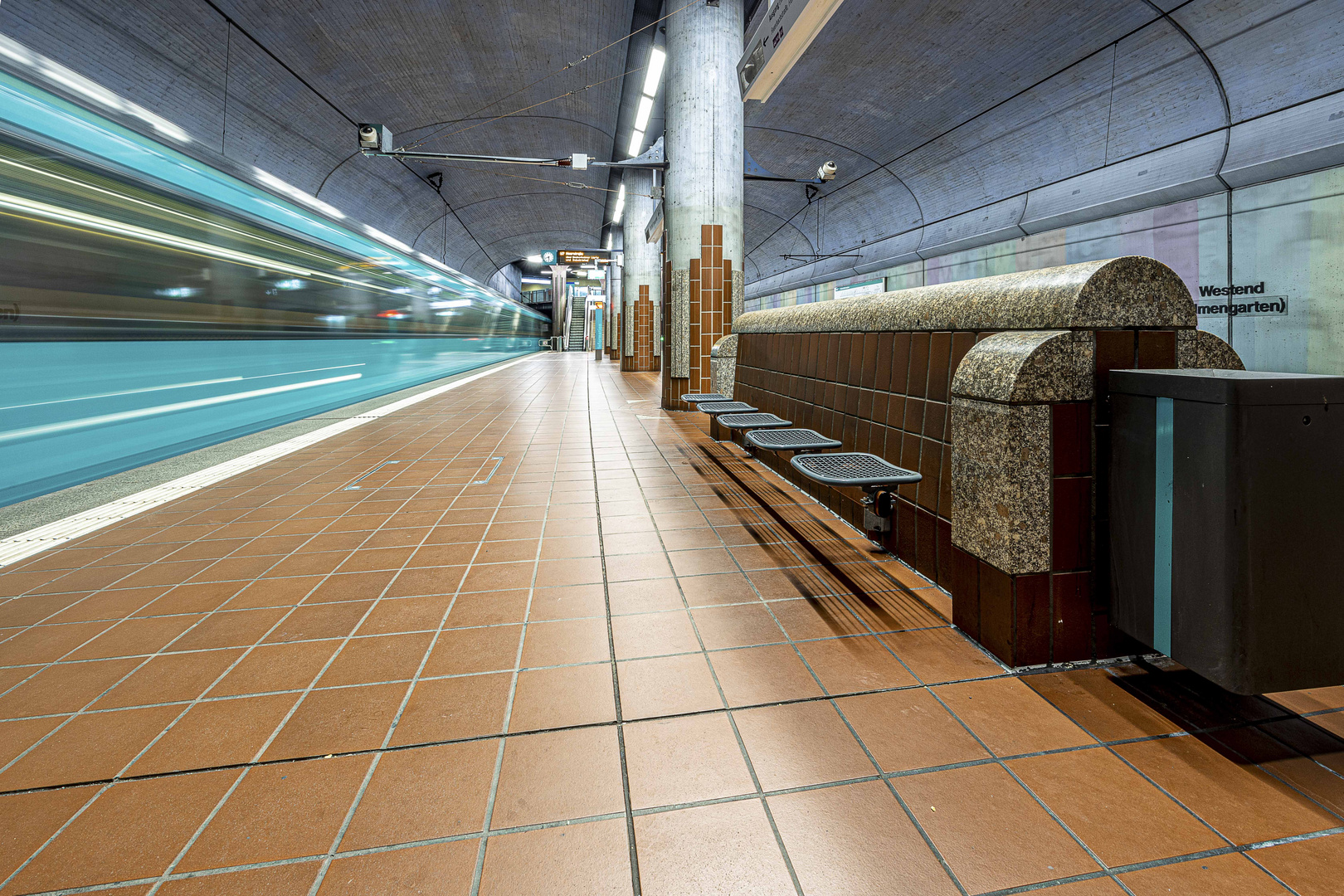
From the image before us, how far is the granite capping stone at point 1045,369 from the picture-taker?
185cm

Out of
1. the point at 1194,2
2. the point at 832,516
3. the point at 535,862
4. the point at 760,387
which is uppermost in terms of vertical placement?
the point at 1194,2

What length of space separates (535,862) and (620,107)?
19.2m

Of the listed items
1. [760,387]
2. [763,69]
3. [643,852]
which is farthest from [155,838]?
[763,69]

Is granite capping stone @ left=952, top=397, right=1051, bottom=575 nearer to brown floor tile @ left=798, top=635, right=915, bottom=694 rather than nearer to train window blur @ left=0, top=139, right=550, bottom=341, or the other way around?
brown floor tile @ left=798, top=635, right=915, bottom=694

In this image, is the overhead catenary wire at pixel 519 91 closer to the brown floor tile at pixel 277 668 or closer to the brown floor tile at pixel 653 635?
the brown floor tile at pixel 653 635

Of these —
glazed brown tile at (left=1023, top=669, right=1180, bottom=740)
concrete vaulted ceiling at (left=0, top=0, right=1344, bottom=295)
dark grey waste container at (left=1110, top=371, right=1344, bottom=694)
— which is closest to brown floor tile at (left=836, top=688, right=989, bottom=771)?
glazed brown tile at (left=1023, top=669, right=1180, bottom=740)

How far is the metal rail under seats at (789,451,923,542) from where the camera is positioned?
2.49m

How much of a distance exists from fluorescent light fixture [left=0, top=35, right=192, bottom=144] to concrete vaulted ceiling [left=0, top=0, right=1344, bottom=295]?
617 mm

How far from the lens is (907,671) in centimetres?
193

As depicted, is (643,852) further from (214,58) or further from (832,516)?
(214,58)

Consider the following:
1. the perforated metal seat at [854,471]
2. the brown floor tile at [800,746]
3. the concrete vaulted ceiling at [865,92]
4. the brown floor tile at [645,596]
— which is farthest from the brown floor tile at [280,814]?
the concrete vaulted ceiling at [865,92]

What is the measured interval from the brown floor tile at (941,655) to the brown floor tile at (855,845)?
1.94 ft

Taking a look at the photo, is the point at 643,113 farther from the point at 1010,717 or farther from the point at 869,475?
the point at 1010,717

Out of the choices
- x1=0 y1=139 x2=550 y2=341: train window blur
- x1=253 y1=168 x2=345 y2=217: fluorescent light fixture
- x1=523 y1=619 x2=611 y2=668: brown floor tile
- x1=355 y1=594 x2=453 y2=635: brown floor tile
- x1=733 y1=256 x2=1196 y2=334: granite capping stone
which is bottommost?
x1=523 y1=619 x2=611 y2=668: brown floor tile
